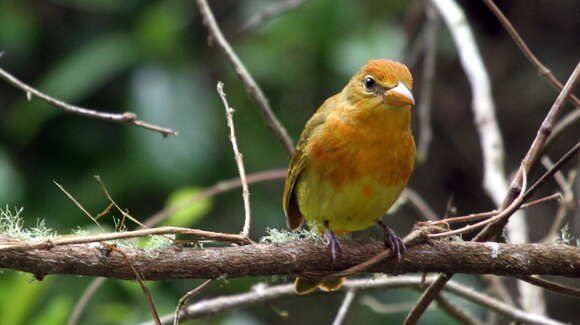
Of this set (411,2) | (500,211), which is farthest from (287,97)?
(500,211)

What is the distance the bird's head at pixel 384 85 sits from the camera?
2863 millimetres

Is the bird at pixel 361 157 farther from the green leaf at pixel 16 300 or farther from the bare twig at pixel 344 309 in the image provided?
the green leaf at pixel 16 300

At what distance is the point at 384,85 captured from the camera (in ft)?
9.61

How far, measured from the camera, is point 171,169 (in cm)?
493

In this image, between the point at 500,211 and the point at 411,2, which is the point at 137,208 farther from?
the point at 500,211

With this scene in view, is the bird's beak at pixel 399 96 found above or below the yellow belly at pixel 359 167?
above

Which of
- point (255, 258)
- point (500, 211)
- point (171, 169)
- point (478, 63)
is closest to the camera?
point (255, 258)

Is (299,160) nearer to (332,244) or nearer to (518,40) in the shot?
(332,244)

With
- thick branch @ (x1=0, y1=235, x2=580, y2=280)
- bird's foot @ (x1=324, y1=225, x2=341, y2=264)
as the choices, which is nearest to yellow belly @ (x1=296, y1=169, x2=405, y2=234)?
thick branch @ (x1=0, y1=235, x2=580, y2=280)

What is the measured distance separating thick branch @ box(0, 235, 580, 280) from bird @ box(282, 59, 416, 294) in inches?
14.2

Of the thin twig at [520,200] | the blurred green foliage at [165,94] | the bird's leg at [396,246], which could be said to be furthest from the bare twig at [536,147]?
the blurred green foliage at [165,94]

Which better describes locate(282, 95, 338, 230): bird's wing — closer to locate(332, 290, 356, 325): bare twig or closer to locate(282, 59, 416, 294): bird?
locate(282, 59, 416, 294): bird

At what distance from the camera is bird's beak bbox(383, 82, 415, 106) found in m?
2.81

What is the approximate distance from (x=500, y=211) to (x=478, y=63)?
1.34 meters
